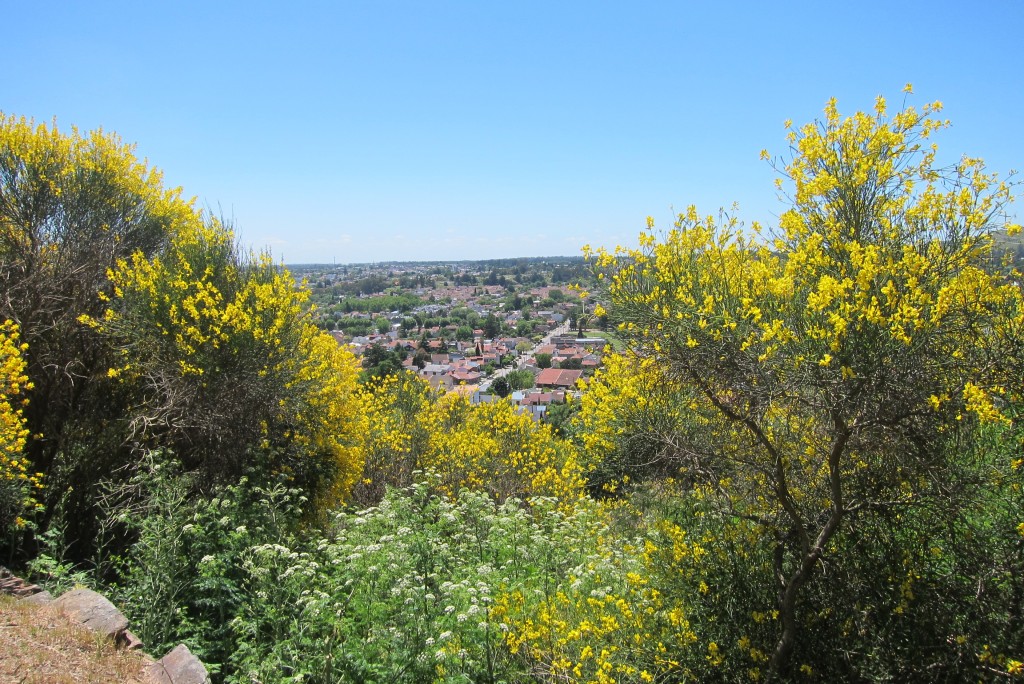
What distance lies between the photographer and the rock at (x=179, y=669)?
3.99 m

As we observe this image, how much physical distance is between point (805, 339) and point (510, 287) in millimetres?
113452

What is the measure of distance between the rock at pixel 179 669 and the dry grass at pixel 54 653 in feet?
0.32

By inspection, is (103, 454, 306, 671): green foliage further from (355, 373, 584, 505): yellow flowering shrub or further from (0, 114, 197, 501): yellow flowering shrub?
(355, 373, 584, 505): yellow flowering shrub

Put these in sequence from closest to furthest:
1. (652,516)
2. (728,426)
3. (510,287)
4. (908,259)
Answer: (908,259) → (728,426) → (652,516) → (510,287)

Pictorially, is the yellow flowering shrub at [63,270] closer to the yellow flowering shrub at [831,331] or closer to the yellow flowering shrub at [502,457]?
the yellow flowering shrub at [502,457]

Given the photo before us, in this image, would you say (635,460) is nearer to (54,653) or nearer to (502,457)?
(502,457)

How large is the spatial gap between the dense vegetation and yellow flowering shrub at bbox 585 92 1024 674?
0.02 meters

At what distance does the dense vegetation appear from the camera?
321 centimetres

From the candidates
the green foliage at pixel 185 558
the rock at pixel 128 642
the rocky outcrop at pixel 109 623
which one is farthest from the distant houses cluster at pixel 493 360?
the rock at pixel 128 642

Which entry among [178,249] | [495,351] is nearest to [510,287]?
[495,351]

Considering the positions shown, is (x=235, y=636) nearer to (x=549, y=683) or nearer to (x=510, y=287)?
(x=549, y=683)

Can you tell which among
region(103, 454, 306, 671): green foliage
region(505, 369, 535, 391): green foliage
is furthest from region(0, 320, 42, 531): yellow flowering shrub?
region(505, 369, 535, 391): green foliage

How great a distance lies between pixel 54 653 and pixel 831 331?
5.55 metres

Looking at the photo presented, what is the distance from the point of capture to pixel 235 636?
492cm
